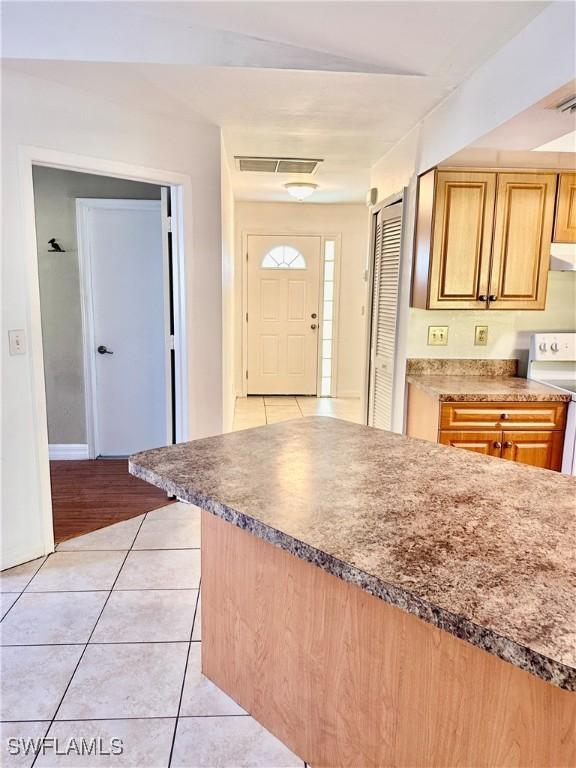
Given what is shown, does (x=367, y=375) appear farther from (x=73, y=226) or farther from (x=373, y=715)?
(x=373, y=715)

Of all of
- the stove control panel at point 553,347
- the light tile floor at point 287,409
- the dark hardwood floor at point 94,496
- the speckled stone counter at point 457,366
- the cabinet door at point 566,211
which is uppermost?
the cabinet door at point 566,211

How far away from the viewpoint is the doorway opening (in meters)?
3.80

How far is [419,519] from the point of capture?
3.96ft

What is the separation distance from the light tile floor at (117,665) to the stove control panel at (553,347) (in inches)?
90.7

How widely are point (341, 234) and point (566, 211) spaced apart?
12.2 ft

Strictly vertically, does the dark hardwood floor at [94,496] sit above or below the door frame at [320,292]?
below

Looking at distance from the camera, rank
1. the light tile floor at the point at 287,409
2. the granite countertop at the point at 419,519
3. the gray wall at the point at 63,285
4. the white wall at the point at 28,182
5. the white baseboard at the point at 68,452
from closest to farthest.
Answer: the granite countertop at the point at 419,519 < the white wall at the point at 28,182 < the gray wall at the point at 63,285 < the white baseboard at the point at 68,452 < the light tile floor at the point at 287,409

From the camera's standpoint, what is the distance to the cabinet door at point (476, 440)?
2.73 m

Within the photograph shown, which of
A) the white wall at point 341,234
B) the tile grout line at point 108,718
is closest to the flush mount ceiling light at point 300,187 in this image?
the white wall at point 341,234

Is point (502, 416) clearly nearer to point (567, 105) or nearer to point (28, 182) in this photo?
point (567, 105)

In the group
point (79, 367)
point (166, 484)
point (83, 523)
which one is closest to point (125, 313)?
point (79, 367)

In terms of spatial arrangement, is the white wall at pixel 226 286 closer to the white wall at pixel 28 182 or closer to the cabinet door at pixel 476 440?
the white wall at pixel 28 182

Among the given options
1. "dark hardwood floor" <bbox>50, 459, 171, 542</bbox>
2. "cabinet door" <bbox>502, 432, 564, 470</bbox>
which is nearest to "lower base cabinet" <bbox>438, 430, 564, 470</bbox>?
"cabinet door" <bbox>502, 432, 564, 470</bbox>

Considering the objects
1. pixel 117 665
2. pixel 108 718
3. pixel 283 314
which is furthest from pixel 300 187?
pixel 108 718
